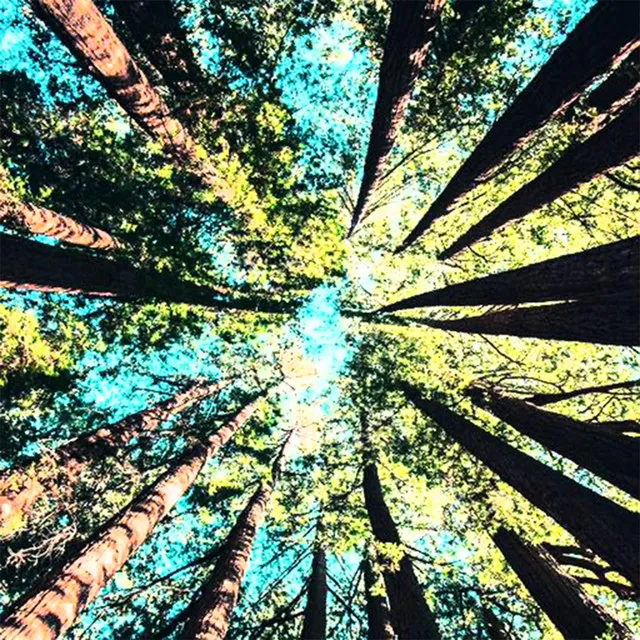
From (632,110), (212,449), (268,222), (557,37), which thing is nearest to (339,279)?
(268,222)

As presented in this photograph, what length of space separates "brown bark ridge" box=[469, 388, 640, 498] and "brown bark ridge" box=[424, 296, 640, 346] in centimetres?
120

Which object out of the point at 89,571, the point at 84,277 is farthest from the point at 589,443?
the point at 84,277

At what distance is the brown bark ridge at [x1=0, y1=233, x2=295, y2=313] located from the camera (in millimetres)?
6535

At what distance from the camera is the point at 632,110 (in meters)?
5.74

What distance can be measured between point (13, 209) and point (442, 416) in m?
9.84

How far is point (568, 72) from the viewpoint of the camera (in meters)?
5.40

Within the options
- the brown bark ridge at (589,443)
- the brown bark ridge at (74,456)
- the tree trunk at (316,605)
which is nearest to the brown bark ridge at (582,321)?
the brown bark ridge at (589,443)

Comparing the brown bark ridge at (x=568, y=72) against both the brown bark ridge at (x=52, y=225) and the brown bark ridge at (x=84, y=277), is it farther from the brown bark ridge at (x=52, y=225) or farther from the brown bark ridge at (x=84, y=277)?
the brown bark ridge at (x=52, y=225)

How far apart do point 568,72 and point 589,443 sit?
192 inches

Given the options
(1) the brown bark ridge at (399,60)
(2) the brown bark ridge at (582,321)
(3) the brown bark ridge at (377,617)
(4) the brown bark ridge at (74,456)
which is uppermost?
(1) the brown bark ridge at (399,60)

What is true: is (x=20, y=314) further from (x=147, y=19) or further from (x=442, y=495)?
(x=442, y=495)

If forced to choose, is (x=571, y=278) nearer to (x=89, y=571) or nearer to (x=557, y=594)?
(x=557, y=594)

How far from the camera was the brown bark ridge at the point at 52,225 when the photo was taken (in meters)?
7.04

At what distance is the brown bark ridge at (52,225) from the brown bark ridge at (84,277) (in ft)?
1.81
